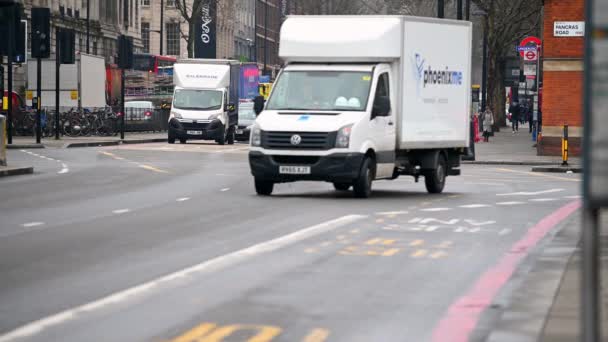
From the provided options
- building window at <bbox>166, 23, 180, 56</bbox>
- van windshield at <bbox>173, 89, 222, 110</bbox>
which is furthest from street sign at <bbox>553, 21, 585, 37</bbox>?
building window at <bbox>166, 23, 180, 56</bbox>

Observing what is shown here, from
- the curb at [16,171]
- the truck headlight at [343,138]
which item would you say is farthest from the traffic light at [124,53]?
the truck headlight at [343,138]

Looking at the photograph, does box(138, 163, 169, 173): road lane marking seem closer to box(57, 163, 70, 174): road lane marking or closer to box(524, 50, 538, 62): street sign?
box(57, 163, 70, 174): road lane marking

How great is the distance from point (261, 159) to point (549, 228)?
19.7 ft

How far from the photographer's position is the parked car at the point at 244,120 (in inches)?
2376

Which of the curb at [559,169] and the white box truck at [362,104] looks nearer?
the white box truck at [362,104]

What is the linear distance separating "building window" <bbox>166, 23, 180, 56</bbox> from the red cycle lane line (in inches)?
4208

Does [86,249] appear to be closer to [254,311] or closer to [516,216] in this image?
[254,311]

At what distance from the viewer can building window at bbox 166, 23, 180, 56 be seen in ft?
397

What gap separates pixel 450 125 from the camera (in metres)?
24.2

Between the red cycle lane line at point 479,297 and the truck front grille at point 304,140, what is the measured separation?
5622 millimetres

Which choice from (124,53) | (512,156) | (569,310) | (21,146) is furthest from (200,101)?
(569,310)

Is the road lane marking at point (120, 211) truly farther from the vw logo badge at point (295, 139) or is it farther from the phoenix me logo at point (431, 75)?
the phoenix me logo at point (431, 75)

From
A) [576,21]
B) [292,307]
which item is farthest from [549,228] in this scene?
[576,21]

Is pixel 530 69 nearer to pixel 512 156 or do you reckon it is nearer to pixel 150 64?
pixel 512 156
